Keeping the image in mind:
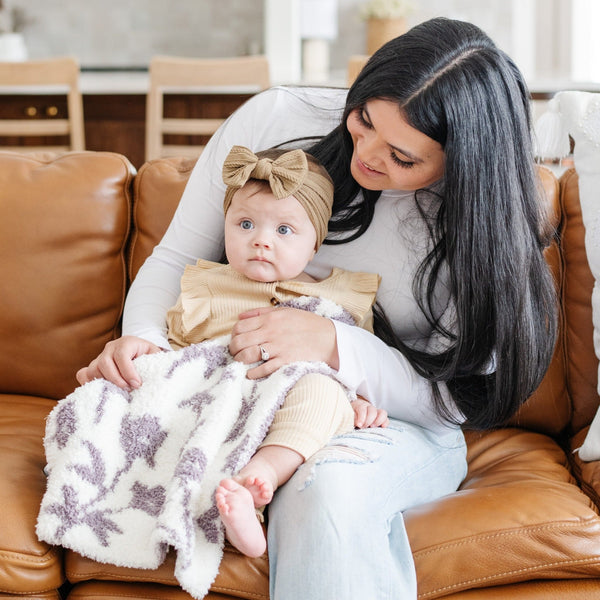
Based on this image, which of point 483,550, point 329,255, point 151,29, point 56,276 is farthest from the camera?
point 151,29

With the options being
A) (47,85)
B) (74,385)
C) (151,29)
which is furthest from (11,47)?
(74,385)

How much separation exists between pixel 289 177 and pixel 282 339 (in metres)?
0.27

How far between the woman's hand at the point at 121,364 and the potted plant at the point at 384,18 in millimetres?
3246

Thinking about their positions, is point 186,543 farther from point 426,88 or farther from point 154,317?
point 426,88

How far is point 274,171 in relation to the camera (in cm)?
131

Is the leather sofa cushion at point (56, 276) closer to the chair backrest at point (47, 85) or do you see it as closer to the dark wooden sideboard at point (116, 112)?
→ the chair backrest at point (47, 85)

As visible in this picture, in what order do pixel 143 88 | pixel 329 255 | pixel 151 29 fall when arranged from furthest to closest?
pixel 151 29 → pixel 143 88 → pixel 329 255

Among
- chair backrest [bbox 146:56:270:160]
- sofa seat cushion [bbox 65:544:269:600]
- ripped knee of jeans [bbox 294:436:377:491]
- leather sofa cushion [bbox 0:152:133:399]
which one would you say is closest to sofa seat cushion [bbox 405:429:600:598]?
ripped knee of jeans [bbox 294:436:377:491]

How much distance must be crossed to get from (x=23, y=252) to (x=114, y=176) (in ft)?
0.85

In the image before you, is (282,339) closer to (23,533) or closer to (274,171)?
(274,171)

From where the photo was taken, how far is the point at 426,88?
124 cm

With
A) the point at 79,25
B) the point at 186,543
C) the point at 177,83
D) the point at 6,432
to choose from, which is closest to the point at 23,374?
the point at 6,432

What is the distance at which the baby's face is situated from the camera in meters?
1.33

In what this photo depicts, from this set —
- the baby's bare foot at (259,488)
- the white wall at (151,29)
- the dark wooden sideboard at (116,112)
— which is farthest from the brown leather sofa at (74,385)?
the white wall at (151,29)
